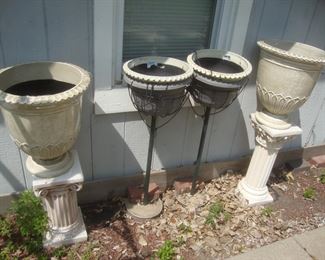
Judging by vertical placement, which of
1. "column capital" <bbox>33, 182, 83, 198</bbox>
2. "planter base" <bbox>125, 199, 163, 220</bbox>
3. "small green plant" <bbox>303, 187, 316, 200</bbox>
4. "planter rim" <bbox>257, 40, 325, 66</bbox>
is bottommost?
"small green plant" <bbox>303, 187, 316, 200</bbox>

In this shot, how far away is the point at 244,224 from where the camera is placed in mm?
2770

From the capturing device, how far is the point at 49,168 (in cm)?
205

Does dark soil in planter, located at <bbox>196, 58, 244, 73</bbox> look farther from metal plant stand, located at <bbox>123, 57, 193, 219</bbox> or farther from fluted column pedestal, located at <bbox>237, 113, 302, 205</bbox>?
fluted column pedestal, located at <bbox>237, 113, 302, 205</bbox>

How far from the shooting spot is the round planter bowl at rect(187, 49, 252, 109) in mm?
2160

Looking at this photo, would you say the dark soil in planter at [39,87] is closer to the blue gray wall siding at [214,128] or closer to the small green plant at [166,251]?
the blue gray wall siding at [214,128]

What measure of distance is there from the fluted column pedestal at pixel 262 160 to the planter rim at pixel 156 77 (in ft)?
3.04

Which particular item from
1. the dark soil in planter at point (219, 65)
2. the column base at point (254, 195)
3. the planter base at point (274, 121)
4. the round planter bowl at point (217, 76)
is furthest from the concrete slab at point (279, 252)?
the dark soil in planter at point (219, 65)

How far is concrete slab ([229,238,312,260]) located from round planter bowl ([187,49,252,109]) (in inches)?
46.1

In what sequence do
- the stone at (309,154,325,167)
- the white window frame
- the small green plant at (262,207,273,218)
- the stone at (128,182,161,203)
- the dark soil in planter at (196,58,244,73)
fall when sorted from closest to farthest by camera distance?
1. the white window frame
2. the dark soil in planter at (196,58,244,73)
3. the stone at (128,182,161,203)
4. the small green plant at (262,207,273,218)
5. the stone at (309,154,325,167)

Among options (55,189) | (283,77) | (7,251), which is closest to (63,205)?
(55,189)

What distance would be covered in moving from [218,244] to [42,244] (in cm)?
134

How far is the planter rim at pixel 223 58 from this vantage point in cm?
214

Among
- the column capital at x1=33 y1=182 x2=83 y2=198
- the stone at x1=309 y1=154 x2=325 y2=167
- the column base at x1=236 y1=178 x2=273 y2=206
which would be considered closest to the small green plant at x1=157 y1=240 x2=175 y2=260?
Result: the column capital at x1=33 y1=182 x2=83 y2=198

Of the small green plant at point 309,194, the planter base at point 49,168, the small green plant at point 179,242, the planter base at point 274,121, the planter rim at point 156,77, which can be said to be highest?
the planter rim at point 156,77
